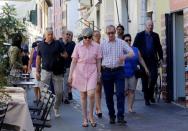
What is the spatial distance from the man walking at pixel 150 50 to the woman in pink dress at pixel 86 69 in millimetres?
3517

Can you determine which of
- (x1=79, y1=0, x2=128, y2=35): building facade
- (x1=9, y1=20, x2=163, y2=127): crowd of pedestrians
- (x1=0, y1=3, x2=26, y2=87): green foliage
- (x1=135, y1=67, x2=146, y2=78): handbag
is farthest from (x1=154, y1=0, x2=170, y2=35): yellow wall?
(x1=79, y1=0, x2=128, y2=35): building facade

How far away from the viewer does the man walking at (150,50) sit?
50.8 ft

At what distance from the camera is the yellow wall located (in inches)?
649

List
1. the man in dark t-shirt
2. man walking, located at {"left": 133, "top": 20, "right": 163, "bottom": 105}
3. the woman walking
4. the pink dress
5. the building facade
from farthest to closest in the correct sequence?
the building facade < man walking, located at {"left": 133, "top": 20, "right": 163, "bottom": 105} < the woman walking < the man in dark t-shirt < the pink dress

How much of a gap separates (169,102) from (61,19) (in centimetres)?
4065

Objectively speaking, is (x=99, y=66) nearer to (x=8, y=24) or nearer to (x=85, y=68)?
(x=85, y=68)

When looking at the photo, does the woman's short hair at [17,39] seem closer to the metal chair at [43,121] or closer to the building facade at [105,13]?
the metal chair at [43,121]

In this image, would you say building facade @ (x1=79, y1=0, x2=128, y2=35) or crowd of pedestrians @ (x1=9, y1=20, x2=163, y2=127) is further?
building facade @ (x1=79, y1=0, x2=128, y2=35)

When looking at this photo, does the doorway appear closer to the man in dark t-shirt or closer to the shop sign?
the shop sign

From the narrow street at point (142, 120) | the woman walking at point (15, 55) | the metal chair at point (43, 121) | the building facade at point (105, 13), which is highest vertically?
the building facade at point (105, 13)

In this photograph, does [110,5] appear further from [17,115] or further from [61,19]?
[61,19]

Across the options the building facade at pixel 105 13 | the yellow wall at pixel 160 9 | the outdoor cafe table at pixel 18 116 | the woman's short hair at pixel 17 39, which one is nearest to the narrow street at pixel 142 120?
the woman's short hair at pixel 17 39

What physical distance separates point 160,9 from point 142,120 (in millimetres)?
5160

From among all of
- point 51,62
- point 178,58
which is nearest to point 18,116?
point 51,62
